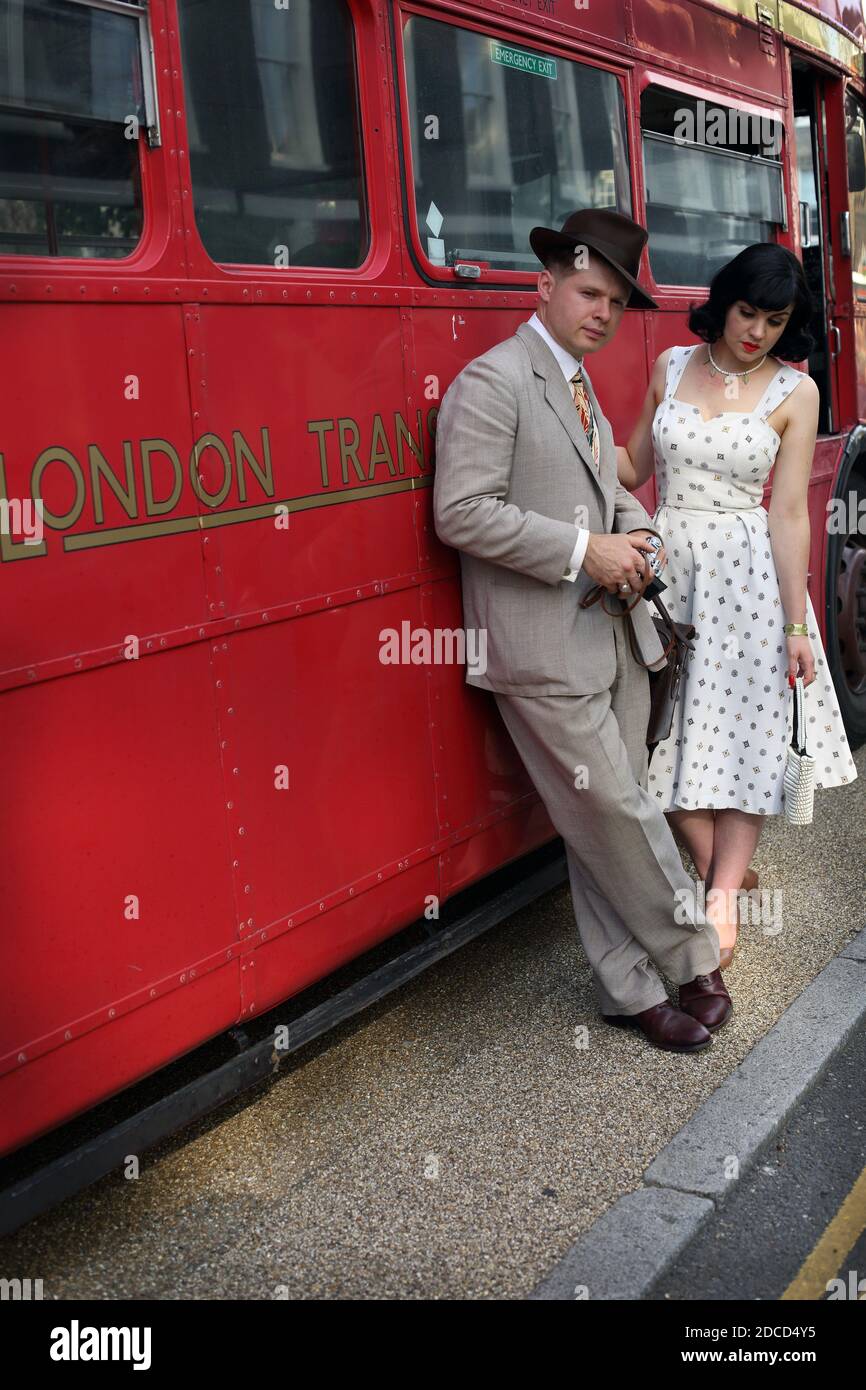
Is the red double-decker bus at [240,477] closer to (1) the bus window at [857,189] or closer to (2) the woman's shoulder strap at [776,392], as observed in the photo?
(2) the woman's shoulder strap at [776,392]

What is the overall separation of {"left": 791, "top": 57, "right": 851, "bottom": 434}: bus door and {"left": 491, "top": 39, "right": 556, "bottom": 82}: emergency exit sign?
2486mm

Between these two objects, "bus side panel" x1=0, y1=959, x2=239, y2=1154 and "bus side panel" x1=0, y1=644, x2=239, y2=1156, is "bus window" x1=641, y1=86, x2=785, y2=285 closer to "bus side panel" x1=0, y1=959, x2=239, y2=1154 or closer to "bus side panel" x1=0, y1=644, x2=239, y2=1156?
"bus side panel" x1=0, y1=644, x2=239, y2=1156

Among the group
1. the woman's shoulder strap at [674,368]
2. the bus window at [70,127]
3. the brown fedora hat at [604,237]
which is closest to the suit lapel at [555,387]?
the brown fedora hat at [604,237]

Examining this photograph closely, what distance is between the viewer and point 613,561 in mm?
3219

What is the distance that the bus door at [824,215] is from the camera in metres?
5.96

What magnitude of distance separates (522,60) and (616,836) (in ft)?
6.65

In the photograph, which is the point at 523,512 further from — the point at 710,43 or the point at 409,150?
the point at 710,43

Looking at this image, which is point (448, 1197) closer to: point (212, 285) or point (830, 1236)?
point (830, 1236)

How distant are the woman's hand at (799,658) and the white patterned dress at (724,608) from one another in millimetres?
57

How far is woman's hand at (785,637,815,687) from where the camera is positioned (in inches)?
148

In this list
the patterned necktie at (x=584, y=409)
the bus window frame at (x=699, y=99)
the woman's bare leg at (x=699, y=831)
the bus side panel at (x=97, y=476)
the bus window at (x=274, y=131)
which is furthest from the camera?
the bus window frame at (x=699, y=99)

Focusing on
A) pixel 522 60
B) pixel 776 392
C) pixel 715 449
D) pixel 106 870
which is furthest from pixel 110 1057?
pixel 522 60

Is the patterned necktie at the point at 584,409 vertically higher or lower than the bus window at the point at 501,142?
lower
